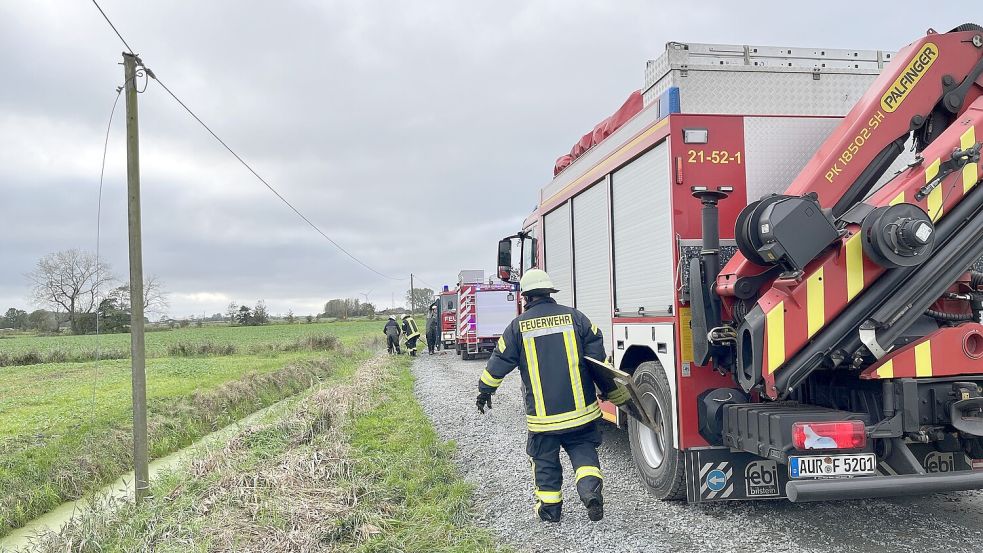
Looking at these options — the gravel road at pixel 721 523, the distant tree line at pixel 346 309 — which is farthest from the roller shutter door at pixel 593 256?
the distant tree line at pixel 346 309

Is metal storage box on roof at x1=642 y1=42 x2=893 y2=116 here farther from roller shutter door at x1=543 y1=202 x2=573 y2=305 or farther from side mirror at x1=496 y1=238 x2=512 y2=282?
side mirror at x1=496 y1=238 x2=512 y2=282

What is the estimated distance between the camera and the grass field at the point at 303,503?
448cm

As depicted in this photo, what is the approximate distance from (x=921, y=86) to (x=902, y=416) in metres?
1.87

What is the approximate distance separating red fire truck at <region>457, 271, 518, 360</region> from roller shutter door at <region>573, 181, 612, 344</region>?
1346cm

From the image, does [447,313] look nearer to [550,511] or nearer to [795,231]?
[550,511]

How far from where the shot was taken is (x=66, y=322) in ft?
136

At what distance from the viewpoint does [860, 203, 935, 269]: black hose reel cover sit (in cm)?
338

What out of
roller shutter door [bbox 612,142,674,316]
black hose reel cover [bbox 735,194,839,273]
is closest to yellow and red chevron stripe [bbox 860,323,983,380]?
black hose reel cover [bbox 735,194,839,273]

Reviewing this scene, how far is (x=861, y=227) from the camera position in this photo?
358 centimetres

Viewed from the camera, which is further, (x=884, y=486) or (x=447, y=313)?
(x=447, y=313)

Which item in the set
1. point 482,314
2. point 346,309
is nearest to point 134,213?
point 482,314

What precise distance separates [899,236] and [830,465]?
1.23 m

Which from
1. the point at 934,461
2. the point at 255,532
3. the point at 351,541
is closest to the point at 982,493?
the point at 934,461

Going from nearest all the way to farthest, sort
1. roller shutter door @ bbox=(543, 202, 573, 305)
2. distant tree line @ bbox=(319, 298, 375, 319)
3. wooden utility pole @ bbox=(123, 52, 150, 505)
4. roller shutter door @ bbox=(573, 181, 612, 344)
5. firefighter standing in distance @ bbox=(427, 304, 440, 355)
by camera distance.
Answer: wooden utility pole @ bbox=(123, 52, 150, 505)
roller shutter door @ bbox=(573, 181, 612, 344)
roller shutter door @ bbox=(543, 202, 573, 305)
firefighter standing in distance @ bbox=(427, 304, 440, 355)
distant tree line @ bbox=(319, 298, 375, 319)
